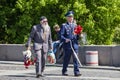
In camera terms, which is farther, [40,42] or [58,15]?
[58,15]

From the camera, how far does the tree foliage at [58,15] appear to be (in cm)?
3216

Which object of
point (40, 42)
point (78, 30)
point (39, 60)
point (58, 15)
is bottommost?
point (39, 60)

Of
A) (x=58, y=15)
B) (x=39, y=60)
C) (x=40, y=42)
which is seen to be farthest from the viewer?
(x=58, y=15)

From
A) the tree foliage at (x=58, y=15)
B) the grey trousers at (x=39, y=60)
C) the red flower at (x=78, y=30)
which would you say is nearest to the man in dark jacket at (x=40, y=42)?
the grey trousers at (x=39, y=60)

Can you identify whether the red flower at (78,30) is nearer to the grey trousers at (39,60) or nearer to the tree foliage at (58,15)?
the grey trousers at (39,60)

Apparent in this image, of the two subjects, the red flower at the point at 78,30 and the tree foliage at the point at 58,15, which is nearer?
the red flower at the point at 78,30

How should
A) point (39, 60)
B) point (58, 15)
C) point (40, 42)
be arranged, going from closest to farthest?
1. point (39, 60)
2. point (40, 42)
3. point (58, 15)

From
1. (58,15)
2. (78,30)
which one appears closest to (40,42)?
(78,30)

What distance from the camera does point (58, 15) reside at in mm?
33031

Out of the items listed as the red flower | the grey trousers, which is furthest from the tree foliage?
the grey trousers

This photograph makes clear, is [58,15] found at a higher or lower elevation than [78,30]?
higher

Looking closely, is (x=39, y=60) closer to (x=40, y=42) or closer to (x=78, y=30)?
(x=40, y=42)

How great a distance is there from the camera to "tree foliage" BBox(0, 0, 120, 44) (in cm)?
3216

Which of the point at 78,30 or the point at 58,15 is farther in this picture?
the point at 58,15
